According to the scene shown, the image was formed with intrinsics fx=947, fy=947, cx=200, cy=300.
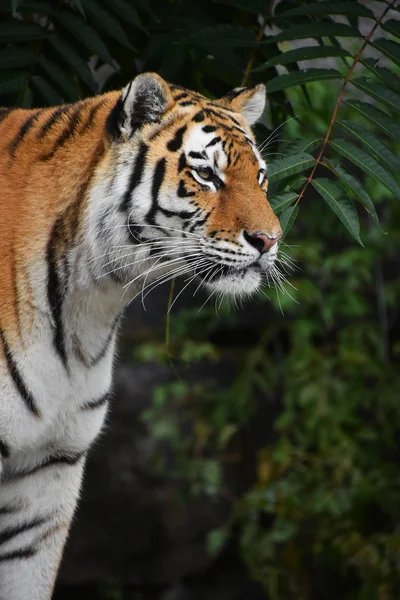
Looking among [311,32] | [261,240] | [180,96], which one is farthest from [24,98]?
[261,240]

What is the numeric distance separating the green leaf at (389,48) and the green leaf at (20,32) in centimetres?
108

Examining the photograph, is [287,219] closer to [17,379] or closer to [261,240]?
[261,240]

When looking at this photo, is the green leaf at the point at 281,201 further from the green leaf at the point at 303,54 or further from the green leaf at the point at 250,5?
A: the green leaf at the point at 250,5

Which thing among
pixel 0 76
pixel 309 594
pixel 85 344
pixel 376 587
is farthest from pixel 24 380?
pixel 309 594

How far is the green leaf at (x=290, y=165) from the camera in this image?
2.57 meters

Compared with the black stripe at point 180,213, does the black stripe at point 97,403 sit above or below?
below

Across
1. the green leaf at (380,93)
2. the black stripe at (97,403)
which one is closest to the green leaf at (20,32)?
the green leaf at (380,93)

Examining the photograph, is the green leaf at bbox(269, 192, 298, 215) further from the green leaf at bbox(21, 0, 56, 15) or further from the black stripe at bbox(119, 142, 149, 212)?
the green leaf at bbox(21, 0, 56, 15)

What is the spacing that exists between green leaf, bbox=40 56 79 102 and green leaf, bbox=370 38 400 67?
101cm

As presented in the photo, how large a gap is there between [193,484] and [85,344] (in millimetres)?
3367

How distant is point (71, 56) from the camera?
3090 millimetres

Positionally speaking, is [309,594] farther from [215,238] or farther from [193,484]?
[215,238]

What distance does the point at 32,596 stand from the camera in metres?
3.03

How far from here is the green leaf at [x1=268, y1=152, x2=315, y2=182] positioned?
2.57m
